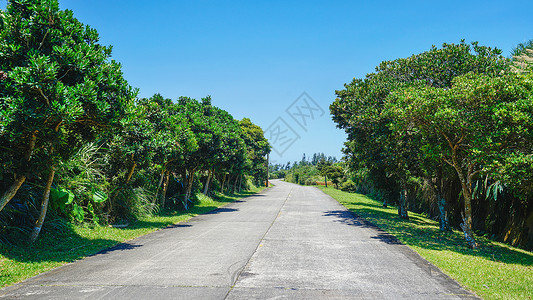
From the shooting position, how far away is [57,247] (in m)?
8.78

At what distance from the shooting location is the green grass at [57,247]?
675 centimetres

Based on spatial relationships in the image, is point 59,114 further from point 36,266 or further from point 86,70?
point 36,266

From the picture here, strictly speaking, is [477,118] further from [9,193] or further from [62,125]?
[9,193]

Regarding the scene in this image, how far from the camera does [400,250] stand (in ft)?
30.8

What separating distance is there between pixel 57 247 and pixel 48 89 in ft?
14.3

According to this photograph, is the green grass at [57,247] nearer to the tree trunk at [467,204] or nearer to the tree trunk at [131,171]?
the tree trunk at [131,171]

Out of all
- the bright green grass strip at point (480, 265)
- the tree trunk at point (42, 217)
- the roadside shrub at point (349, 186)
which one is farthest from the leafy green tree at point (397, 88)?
the roadside shrub at point (349, 186)

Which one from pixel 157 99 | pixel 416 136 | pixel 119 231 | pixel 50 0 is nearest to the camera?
pixel 50 0

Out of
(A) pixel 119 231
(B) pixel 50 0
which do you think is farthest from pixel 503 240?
(B) pixel 50 0

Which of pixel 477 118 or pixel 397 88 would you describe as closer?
pixel 477 118

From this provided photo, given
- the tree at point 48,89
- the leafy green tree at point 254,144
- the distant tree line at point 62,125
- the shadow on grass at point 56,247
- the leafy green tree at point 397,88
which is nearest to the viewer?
the tree at point 48,89

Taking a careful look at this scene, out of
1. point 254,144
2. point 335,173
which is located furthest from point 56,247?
point 335,173

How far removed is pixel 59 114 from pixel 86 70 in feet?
5.82

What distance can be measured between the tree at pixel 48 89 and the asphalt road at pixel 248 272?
2997 mm
